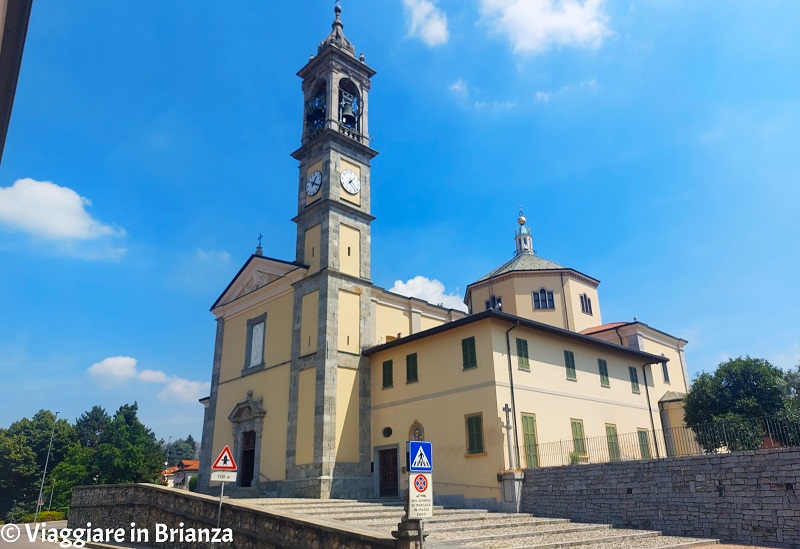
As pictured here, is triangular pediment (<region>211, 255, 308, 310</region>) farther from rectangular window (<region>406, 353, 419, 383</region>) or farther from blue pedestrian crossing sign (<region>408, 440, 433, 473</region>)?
blue pedestrian crossing sign (<region>408, 440, 433, 473</region>)

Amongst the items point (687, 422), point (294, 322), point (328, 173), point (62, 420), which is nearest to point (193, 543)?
point (294, 322)

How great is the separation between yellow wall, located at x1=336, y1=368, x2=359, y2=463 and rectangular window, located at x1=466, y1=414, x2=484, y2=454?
18.6ft

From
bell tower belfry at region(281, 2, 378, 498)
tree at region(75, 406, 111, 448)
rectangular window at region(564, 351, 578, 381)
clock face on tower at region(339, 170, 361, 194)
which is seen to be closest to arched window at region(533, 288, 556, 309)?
rectangular window at region(564, 351, 578, 381)

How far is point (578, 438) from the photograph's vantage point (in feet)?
69.6

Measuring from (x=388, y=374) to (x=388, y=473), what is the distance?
4.07m

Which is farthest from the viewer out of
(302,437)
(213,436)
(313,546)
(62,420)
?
(62,420)

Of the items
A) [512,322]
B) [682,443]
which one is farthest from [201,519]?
[682,443]

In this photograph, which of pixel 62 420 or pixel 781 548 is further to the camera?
pixel 62 420

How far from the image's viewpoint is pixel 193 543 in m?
14.6

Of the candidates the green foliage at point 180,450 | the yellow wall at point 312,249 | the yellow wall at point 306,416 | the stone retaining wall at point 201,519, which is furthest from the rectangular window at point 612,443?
the green foliage at point 180,450

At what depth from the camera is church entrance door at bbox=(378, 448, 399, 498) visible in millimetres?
22109

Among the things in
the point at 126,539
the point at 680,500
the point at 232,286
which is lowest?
the point at 126,539

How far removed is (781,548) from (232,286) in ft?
84.9

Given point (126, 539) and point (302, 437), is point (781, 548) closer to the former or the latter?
point (302, 437)
